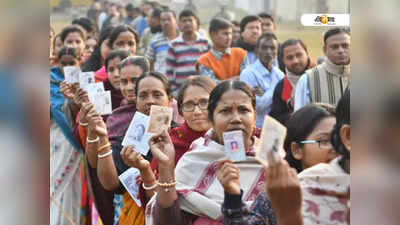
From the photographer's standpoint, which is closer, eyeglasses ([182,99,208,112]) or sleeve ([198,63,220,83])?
eyeglasses ([182,99,208,112])

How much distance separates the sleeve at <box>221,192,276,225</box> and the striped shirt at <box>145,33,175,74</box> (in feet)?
3.62

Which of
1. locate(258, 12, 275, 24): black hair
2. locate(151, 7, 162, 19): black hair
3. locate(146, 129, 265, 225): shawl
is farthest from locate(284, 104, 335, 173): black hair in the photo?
locate(151, 7, 162, 19): black hair

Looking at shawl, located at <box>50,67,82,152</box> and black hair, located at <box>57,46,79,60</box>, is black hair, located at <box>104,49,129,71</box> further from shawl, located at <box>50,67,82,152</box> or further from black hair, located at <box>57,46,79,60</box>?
black hair, located at <box>57,46,79,60</box>

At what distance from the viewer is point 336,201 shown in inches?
84.5

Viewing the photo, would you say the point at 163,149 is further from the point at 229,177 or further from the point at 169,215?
the point at 229,177

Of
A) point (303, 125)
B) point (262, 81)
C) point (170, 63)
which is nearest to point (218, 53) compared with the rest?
point (170, 63)

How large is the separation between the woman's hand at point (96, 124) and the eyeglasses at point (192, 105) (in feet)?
1.36

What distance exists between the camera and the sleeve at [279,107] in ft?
7.91

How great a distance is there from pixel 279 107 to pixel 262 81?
14 centimetres

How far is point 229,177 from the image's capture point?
221 centimetres

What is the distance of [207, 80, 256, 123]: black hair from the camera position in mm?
2413

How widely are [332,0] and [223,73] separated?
2.82 feet
